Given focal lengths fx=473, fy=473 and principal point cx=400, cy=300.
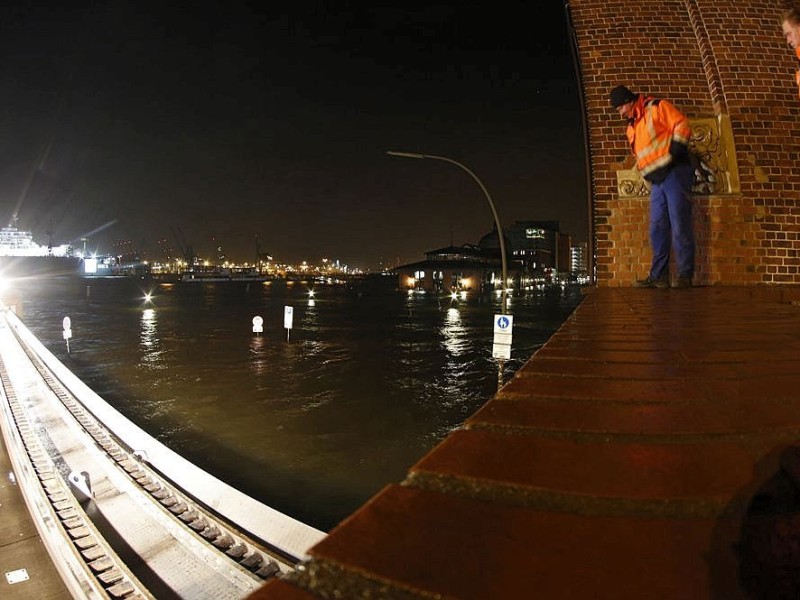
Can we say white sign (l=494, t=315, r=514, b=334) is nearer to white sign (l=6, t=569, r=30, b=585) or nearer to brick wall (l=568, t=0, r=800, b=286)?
brick wall (l=568, t=0, r=800, b=286)

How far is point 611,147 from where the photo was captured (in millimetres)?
7852

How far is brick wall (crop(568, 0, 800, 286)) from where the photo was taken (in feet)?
23.7

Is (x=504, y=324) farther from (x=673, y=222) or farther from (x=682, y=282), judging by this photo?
(x=673, y=222)

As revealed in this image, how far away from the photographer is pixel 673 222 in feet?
22.2

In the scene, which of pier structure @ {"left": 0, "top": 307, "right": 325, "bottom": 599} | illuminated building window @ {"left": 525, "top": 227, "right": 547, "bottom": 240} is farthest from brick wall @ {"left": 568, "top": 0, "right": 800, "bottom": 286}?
illuminated building window @ {"left": 525, "top": 227, "right": 547, "bottom": 240}

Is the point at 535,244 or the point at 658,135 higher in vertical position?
the point at 535,244

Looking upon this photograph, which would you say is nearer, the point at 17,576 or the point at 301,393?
the point at 17,576

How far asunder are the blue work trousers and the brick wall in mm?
519

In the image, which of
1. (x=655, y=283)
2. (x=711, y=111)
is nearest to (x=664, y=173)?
(x=655, y=283)

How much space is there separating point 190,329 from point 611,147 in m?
25.5

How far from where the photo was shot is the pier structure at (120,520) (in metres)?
5.83

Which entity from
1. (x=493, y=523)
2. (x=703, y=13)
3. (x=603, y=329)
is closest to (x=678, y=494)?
(x=493, y=523)

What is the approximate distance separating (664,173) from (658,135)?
0.54 meters

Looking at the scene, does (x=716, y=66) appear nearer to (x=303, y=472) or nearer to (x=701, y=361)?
(x=701, y=361)
